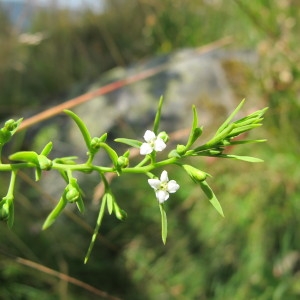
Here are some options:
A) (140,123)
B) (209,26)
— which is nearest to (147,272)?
(140,123)

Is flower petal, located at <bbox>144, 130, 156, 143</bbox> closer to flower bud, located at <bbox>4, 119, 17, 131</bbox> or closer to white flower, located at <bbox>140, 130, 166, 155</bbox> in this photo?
white flower, located at <bbox>140, 130, 166, 155</bbox>

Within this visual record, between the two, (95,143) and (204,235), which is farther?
(204,235)

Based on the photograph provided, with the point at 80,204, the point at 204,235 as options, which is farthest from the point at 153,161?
the point at 204,235

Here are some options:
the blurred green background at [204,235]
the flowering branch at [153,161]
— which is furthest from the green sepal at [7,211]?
the blurred green background at [204,235]

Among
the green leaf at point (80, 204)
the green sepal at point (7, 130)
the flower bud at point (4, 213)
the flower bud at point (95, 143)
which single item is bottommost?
the green leaf at point (80, 204)

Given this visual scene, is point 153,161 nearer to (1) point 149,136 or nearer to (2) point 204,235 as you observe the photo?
(1) point 149,136

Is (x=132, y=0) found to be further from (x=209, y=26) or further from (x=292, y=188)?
(x=292, y=188)

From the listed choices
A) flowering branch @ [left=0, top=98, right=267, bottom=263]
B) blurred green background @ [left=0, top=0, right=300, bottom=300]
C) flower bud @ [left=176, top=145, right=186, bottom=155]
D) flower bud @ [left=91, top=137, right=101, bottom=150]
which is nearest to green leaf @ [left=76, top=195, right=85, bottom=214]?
flowering branch @ [left=0, top=98, right=267, bottom=263]

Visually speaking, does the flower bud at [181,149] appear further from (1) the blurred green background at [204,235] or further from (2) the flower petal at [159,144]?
(1) the blurred green background at [204,235]
